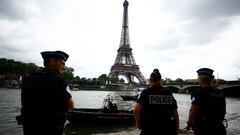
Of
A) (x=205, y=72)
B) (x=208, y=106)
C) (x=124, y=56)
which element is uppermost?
(x=124, y=56)

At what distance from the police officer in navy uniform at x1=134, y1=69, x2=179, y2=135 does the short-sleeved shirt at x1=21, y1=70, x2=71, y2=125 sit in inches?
65.5

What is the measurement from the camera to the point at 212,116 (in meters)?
5.63

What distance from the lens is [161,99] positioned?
5.28 meters

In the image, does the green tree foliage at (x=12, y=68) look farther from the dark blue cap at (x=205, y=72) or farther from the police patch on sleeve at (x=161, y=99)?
the police patch on sleeve at (x=161, y=99)

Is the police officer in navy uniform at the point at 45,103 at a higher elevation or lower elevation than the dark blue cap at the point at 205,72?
lower

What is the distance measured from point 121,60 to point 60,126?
127735 mm

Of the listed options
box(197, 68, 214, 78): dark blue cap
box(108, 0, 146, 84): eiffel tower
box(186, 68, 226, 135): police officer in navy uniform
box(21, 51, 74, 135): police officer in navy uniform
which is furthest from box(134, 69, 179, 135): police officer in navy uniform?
box(108, 0, 146, 84): eiffel tower

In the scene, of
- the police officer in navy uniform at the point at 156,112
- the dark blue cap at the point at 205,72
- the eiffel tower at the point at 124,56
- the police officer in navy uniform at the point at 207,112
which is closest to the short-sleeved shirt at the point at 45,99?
the police officer in navy uniform at the point at 156,112

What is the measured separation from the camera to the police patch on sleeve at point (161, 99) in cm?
523

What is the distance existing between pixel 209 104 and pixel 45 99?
3.49m

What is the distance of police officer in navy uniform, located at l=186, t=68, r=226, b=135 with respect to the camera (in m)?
5.62

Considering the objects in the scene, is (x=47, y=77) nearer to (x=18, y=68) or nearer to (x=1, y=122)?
(x=1, y=122)

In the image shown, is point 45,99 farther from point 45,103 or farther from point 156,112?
point 156,112

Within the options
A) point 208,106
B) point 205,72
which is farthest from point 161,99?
point 205,72
